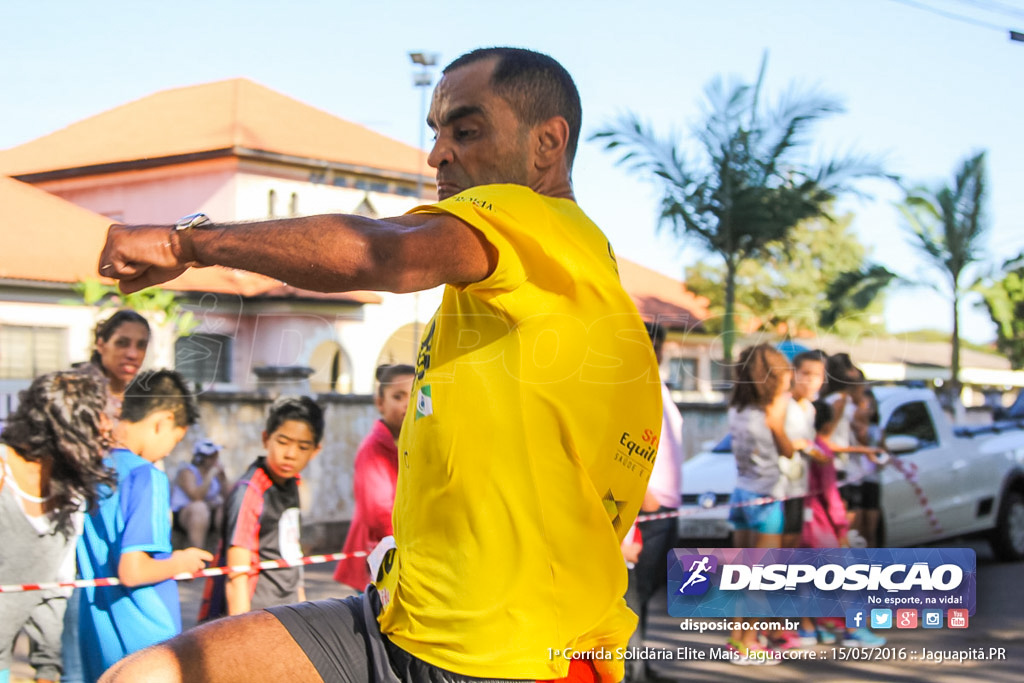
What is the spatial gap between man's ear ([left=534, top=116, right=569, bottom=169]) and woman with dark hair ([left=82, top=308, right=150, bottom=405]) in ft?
12.0

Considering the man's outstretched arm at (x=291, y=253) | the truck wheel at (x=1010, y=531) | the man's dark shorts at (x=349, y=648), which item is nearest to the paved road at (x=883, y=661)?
the truck wheel at (x=1010, y=531)

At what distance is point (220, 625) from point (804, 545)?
561 cm

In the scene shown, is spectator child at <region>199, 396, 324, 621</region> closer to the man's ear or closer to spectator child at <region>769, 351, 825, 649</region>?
spectator child at <region>769, 351, 825, 649</region>

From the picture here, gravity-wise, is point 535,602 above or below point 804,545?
above

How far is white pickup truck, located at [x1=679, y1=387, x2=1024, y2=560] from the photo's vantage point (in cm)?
831

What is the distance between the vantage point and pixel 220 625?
71.2 inches

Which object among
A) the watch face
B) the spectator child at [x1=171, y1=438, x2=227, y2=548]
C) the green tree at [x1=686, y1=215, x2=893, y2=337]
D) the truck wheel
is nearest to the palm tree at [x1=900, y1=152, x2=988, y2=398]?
the green tree at [x1=686, y1=215, x2=893, y2=337]

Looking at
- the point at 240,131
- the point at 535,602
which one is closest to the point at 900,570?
the point at 535,602

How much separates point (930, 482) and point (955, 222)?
15.0 m

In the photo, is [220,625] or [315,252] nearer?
[315,252]

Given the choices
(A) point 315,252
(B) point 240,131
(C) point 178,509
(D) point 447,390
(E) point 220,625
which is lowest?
(C) point 178,509

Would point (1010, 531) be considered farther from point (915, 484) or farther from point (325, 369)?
point (325, 369)

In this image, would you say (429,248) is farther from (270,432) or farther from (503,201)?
(270,432)

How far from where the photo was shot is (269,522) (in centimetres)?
496
